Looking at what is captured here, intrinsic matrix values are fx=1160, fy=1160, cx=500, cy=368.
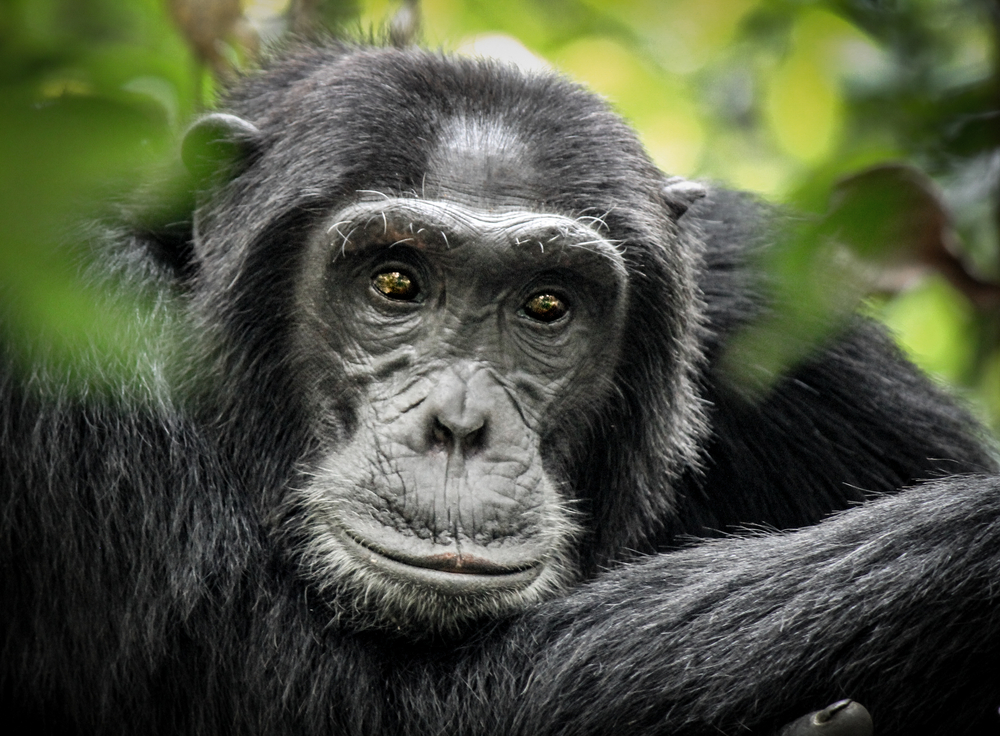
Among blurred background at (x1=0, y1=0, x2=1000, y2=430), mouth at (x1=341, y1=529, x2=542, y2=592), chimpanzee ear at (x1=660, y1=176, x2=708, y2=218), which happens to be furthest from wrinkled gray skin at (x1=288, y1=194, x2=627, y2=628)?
blurred background at (x1=0, y1=0, x2=1000, y2=430)

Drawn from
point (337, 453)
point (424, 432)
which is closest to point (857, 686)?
point (424, 432)

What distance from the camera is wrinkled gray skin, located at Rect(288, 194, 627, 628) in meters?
3.77

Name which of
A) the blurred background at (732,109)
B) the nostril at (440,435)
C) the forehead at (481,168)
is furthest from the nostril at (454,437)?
the blurred background at (732,109)

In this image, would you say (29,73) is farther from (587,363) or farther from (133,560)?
(587,363)

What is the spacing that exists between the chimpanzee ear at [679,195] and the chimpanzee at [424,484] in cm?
1

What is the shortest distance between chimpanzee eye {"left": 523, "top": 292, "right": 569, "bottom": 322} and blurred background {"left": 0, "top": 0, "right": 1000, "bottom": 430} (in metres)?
0.82

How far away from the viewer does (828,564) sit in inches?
143

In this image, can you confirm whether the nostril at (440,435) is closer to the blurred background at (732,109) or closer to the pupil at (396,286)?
the pupil at (396,286)

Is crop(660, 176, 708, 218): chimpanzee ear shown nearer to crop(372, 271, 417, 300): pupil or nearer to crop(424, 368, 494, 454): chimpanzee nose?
crop(372, 271, 417, 300): pupil

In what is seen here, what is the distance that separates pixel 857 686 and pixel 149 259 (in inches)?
115

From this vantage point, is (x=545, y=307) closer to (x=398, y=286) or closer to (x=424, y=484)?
(x=398, y=286)

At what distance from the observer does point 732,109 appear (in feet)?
29.8

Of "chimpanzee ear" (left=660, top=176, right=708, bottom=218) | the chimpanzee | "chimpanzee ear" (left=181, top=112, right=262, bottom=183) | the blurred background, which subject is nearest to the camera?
the blurred background

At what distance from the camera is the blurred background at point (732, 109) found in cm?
147
